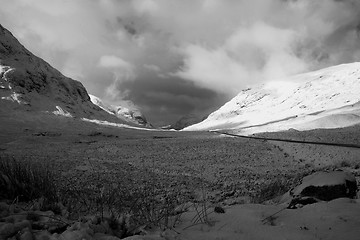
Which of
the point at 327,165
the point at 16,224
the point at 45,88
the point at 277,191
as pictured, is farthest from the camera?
the point at 45,88

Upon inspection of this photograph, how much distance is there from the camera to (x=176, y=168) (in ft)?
35.2

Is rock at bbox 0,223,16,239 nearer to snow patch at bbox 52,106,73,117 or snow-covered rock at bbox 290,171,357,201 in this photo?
snow-covered rock at bbox 290,171,357,201

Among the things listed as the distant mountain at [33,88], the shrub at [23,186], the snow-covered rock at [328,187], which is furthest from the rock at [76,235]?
the distant mountain at [33,88]

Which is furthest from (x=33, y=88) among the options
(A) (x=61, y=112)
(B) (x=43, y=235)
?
(B) (x=43, y=235)

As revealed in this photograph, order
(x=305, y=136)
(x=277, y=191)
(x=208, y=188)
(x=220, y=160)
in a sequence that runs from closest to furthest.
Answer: (x=277, y=191)
(x=208, y=188)
(x=220, y=160)
(x=305, y=136)

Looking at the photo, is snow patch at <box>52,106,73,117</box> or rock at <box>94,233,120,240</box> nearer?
rock at <box>94,233,120,240</box>

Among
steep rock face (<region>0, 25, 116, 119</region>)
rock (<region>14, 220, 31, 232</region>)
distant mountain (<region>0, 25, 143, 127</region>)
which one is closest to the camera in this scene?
rock (<region>14, 220, 31, 232</region>)

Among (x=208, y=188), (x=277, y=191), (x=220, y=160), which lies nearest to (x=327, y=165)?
(x=220, y=160)

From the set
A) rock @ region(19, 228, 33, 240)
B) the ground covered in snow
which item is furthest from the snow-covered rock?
rock @ region(19, 228, 33, 240)

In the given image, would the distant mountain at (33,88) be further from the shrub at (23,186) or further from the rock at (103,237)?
the rock at (103,237)

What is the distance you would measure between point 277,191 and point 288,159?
7076 mm

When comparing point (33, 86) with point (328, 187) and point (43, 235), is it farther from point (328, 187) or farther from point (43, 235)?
point (328, 187)

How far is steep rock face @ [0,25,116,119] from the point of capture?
43.2 meters

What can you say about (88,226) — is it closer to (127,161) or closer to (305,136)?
(127,161)
